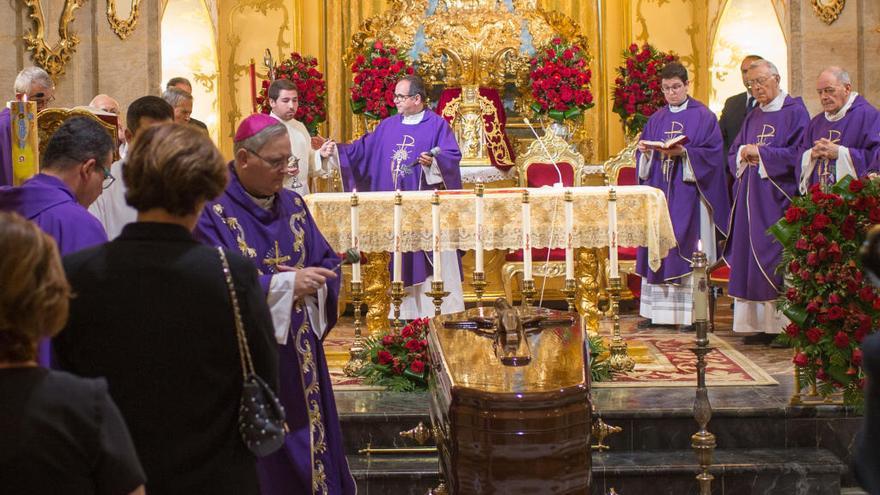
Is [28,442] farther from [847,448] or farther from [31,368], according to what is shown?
[847,448]

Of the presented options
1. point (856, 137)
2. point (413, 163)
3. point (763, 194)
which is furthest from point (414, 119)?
point (856, 137)

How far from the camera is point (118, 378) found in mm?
2750

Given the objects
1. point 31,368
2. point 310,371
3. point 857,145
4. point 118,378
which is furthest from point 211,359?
point 857,145

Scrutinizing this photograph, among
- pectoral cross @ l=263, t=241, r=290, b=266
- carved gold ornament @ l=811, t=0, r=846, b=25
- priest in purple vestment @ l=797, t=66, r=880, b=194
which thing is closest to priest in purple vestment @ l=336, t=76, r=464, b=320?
priest in purple vestment @ l=797, t=66, r=880, b=194

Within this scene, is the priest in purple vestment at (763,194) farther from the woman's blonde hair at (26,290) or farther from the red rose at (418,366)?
the woman's blonde hair at (26,290)

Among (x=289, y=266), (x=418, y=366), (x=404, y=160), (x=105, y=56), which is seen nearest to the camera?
(x=289, y=266)

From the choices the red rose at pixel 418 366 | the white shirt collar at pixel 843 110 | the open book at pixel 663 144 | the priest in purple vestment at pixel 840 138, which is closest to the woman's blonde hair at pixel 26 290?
the red rose at pixel 418 366

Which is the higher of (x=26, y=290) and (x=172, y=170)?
(x=172, y=170)

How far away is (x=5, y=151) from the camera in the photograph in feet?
21.7

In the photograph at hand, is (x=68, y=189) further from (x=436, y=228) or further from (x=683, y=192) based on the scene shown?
(x=683, y=192)

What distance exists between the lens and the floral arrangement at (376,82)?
33.5 ft

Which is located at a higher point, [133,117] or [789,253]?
[133,117]

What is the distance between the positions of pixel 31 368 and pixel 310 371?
213 centimetres

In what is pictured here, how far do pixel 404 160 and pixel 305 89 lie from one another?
5.30 feet
